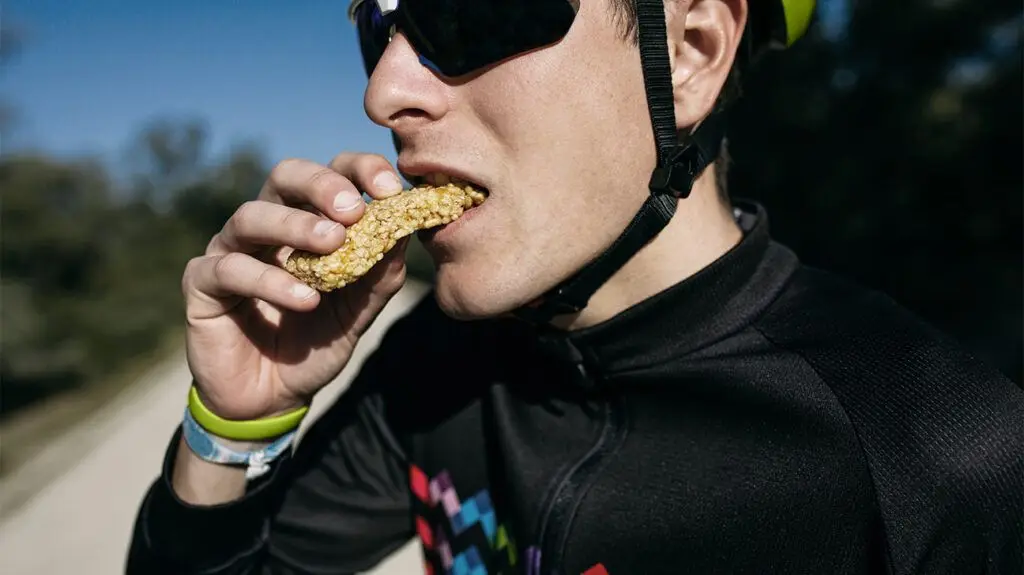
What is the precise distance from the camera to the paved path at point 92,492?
19.3 feet

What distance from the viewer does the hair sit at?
72.2 inches

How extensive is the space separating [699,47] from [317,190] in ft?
3.67

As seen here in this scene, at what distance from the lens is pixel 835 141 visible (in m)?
10.1

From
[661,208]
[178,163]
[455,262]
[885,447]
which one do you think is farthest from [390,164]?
[178,163]

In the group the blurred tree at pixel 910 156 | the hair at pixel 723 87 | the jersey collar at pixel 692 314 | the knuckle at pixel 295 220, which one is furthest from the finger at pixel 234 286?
the blurred tree at pixel 910 156

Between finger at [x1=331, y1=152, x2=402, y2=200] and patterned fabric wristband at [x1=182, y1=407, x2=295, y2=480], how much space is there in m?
0.81

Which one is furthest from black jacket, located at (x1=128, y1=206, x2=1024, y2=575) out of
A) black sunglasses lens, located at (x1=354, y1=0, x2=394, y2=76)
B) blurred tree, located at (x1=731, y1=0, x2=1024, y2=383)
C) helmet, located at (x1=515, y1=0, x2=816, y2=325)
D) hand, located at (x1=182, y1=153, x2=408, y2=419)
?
blurred tree, located at (x1=731, y1=0, x2=1024, y2=383)

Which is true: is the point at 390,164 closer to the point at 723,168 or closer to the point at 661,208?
the point at 661,208

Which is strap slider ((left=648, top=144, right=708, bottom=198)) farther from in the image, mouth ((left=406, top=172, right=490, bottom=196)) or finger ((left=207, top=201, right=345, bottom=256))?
finger ((left=207, top=201, right=345, bottom=256))

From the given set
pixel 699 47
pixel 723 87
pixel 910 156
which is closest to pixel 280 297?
pixel 699 47

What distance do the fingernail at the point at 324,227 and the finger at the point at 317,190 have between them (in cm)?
8

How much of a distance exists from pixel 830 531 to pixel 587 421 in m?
0.70

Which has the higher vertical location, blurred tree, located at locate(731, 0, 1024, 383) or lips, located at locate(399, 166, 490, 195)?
lips, located at locate(399, 166, 490, 195)

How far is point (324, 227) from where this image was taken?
1.72 metres
